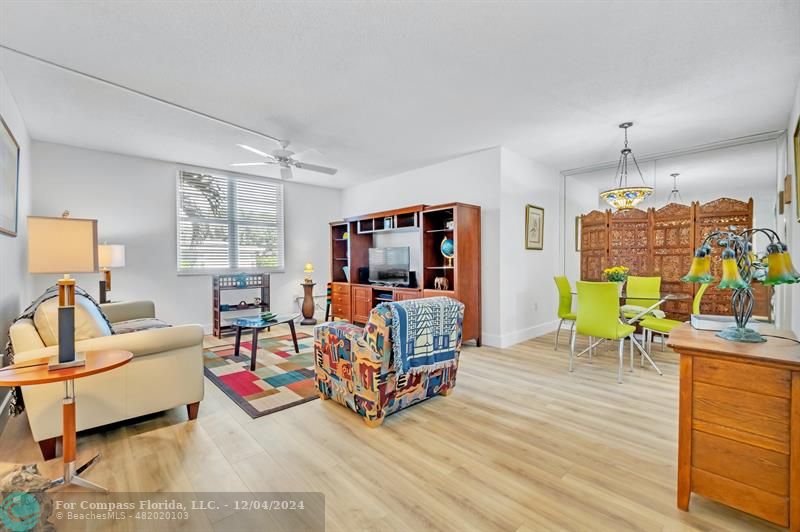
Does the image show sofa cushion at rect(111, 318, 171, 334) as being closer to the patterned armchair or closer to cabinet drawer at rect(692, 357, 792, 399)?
the patterned armchair

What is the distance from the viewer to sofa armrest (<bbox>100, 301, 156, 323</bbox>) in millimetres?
3862

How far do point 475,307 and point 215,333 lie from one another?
396 centimetres

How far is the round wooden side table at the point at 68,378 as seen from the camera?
1.56 meters

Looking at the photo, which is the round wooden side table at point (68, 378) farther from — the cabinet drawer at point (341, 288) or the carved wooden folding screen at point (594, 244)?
the carved wooden folding screen at point (594, 244)

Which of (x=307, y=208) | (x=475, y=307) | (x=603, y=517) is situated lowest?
(x=603, y=517)

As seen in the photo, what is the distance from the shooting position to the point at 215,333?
17.8 feet

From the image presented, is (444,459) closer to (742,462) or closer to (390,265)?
(742,462)

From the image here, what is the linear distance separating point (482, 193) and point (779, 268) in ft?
11.3

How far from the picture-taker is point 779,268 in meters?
1.57

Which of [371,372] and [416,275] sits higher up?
[416,275]

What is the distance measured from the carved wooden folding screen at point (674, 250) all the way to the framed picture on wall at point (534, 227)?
1.57 meters

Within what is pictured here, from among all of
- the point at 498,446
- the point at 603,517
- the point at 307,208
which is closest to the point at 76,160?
the point at 307,208

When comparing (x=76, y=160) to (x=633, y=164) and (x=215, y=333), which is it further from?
(x=633, y=164)

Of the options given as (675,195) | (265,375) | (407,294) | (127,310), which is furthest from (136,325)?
(675,195)
